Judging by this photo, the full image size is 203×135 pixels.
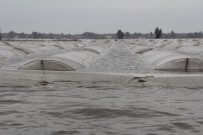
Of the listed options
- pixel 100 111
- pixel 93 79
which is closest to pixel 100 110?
pixel 100 111

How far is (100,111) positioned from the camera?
727cm

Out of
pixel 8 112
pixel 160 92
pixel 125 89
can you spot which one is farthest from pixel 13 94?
pixel 160 92

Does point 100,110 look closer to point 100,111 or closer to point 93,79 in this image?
point 100,111

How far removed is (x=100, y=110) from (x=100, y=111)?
71 mm

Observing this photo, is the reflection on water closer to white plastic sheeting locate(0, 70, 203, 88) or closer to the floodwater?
the floodwater

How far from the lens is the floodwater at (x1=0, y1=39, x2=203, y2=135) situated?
595 cm

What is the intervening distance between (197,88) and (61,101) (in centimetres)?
389

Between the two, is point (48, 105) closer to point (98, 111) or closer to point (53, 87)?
point (98, 111)

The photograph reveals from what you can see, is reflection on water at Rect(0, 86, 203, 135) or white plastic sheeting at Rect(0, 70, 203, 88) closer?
reflection on water at Rect(0, 86, 203, 135)

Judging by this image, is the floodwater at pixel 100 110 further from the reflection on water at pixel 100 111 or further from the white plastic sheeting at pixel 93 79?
the white plastic sheeting at pixel 93 79

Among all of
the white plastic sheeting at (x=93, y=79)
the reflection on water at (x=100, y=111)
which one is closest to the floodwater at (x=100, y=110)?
the reflection on water at (x=100, y=111)

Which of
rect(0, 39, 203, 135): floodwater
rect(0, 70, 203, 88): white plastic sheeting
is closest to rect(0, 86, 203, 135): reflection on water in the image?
rect(0, 39, 203, 135): floodwater

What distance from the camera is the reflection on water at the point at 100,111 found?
596cm

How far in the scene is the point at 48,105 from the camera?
788 centimetres
